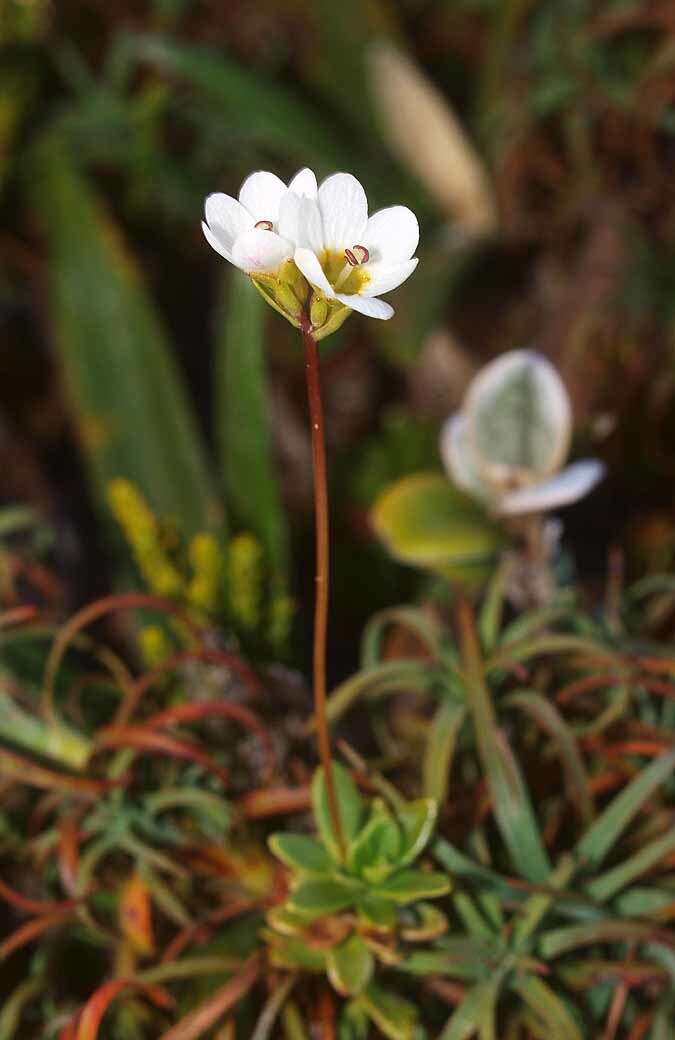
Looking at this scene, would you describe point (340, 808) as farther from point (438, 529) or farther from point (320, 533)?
point (438, 529)

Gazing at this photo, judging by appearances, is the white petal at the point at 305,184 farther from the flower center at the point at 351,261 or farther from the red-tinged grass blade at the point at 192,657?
the red-tinged grass blade at the point at 192,657

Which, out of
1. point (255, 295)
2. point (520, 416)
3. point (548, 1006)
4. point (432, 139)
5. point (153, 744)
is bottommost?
point (548, 1006)

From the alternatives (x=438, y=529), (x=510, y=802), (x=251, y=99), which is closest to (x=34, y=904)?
(x=510, y=802)

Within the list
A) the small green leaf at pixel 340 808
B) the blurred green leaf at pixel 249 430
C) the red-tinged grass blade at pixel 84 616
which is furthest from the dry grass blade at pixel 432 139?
the small green leaf at pixel 340 808

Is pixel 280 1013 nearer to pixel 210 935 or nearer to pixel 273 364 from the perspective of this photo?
pixel 210 935

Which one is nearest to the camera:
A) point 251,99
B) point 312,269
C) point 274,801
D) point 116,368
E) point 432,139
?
point 312,269

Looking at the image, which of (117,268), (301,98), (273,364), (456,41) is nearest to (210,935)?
(117,268)

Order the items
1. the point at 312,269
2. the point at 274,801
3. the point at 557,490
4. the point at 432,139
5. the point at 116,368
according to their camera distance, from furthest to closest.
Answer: the point at 432,139
the point at 116,368
the point at 557,490
the point at 274,801
the point at 312,269
